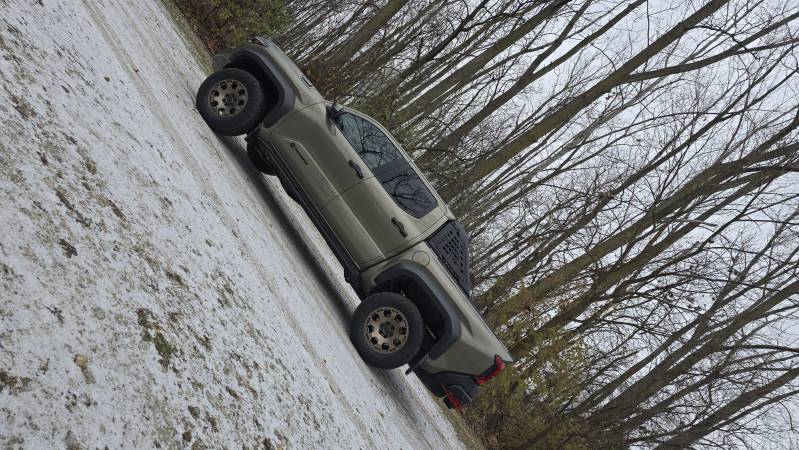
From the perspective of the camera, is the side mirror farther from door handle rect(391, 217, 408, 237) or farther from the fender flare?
the fender flare

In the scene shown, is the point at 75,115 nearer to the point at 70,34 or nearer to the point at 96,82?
the point at 96,82

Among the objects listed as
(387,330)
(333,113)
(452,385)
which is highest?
(333,113)

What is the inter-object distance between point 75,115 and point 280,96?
3.21m

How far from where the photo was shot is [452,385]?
6.38m

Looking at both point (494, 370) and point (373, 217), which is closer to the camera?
point (494, 370)

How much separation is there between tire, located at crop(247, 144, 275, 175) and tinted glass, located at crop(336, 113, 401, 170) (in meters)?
1.17

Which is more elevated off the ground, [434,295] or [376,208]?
[376,208]

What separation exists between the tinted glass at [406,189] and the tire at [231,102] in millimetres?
1635

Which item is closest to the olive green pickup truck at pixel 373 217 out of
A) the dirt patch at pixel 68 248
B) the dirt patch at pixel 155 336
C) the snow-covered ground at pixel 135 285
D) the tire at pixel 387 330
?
the tire at pixel 387 330

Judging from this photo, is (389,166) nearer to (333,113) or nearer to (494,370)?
(333,113)

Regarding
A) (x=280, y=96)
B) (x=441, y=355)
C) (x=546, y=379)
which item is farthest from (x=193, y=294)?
(x=546, y=379)

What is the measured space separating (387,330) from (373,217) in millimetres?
1250

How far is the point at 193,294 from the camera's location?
12.1ft

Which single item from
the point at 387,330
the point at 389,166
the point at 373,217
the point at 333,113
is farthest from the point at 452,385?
the point at 333,113
